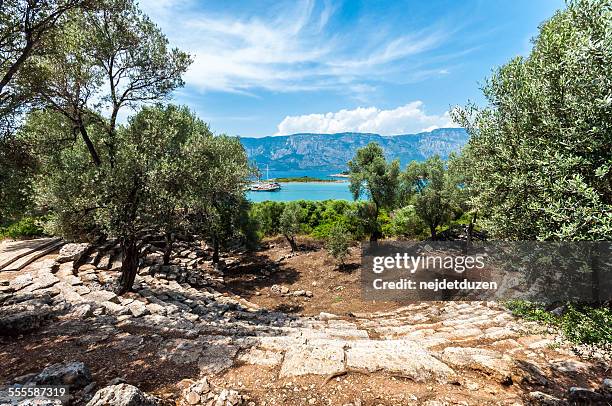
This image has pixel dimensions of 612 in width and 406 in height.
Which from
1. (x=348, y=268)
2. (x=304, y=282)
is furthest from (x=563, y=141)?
(x=348, y=268)

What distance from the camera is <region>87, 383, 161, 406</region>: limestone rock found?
5.49 metres

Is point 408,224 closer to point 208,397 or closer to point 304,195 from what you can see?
point 208,397

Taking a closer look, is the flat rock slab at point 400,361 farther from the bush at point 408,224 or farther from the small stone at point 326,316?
the bush at point 408,224

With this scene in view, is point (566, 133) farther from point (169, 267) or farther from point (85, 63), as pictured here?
point (169, 267)

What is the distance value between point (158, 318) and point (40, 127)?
12038 millimetres

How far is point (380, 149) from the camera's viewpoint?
102 ft

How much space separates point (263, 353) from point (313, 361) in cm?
167

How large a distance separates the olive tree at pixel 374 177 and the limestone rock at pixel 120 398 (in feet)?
86.0

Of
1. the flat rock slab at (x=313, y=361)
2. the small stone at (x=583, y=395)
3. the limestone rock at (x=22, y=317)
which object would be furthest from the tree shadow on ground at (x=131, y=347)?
the small stone at (x=583, y=395)

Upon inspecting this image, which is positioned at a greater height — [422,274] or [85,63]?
[85,63]

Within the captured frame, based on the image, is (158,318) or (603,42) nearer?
(603,42)

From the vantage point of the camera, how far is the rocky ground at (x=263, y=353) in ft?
22.0

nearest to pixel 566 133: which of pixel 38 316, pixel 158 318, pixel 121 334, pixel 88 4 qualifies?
pixel 121 334

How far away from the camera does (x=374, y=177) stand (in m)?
29.3
